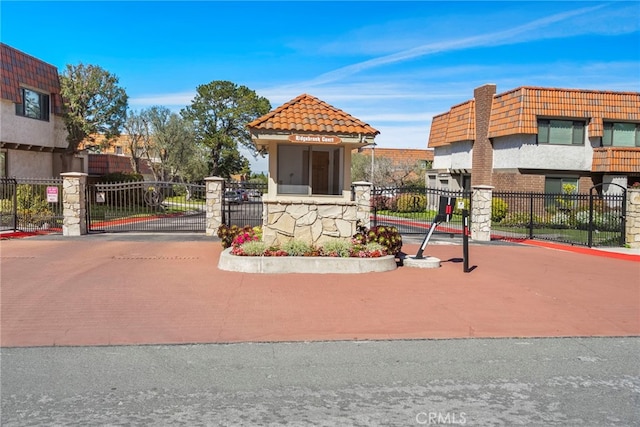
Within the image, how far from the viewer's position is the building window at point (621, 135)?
86.6 feet

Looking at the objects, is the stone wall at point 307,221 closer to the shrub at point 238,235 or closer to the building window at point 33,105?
the shrub at point 238,235

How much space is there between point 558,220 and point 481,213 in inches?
321

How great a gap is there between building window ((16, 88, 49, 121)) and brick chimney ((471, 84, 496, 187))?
2283 centimetres

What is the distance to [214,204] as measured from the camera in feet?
57.8

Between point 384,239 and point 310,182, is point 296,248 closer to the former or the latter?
point 310,182

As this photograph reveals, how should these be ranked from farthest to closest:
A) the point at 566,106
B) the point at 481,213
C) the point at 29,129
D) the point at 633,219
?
the point at 566,106 < the point at 29,129 < the point at 481,213 < the point at 633,219

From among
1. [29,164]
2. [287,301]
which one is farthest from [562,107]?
[29,164]

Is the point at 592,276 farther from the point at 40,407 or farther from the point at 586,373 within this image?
the point at 40,407

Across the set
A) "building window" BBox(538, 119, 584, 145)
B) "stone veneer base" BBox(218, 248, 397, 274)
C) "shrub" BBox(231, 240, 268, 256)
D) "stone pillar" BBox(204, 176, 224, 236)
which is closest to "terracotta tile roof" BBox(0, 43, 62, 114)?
"stone pillar" BBox(204, 176, 224, 236)

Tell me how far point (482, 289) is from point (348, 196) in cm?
377

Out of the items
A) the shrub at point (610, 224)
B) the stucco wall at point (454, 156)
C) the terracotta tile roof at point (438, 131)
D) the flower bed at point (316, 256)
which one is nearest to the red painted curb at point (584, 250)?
the shrub at point (610, 224)

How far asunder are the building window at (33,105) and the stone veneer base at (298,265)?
1885 centimetres

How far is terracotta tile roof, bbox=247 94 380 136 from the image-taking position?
1139 cm

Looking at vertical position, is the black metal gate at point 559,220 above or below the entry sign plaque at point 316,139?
below
